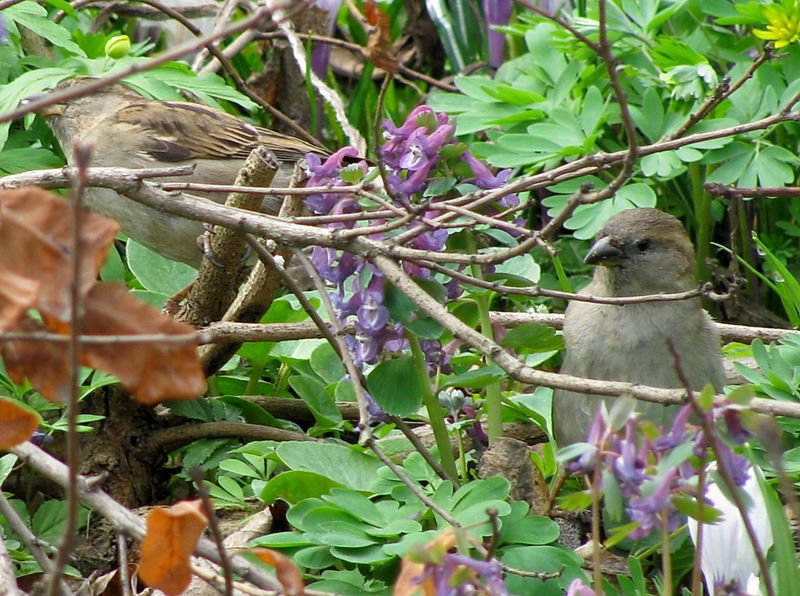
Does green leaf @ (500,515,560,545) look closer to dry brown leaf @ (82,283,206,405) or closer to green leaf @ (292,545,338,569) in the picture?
green leaf @ (292,545,338,569)

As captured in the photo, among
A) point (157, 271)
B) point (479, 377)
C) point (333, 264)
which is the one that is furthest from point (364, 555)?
point (157, 271)

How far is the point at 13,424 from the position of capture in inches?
62.6

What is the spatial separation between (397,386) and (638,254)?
113 cm

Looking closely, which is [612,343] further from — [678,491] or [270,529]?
[678,491]

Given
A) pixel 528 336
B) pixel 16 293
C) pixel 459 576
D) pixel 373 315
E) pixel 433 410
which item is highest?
pixel 16 293

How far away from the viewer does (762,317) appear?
4.07 m

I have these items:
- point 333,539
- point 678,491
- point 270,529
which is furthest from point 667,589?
point 270,529

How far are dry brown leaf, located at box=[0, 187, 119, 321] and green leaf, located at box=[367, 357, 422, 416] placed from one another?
44.6 inches

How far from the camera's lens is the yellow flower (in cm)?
363

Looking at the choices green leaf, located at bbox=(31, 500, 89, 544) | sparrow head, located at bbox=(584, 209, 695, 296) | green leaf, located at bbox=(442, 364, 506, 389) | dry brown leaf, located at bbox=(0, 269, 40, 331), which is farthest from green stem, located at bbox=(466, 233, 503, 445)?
dry brown leaf, located at bbox=(0, 269, 40, 331)

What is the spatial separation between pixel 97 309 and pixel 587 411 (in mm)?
1805

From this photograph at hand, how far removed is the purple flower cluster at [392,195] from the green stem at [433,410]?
3cm

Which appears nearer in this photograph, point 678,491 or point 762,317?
point 678,491

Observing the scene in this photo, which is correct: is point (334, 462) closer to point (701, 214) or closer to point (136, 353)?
point (136, 353)
